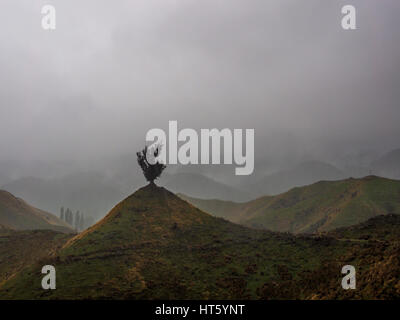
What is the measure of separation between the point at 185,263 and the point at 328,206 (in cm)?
8441

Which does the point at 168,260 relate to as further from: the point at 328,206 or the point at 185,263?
the point at 328,206

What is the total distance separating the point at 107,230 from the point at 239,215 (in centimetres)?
11420

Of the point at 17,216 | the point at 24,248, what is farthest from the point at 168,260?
the point at 17,216

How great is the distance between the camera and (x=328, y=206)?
104m

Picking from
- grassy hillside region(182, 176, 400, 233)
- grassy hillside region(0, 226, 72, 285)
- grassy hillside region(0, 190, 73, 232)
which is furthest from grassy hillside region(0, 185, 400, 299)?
grassy hillside region(0, 190, 73, 232)

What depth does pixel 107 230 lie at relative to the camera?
43.2 metres

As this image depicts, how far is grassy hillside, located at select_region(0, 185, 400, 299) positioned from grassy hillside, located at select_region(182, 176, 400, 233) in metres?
50.2

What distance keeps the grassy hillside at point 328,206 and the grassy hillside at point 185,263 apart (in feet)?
165

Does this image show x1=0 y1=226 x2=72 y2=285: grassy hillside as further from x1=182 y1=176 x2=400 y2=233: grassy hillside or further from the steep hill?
x1=182 y1=176 x2=400 y2=233: grassy hillside

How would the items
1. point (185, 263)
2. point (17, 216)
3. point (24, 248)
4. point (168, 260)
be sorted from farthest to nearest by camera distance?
point (17, 216), point (24, 248), point (168, 260), point (185, 263)

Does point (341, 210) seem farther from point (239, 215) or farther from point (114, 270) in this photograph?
point (114, 270)
